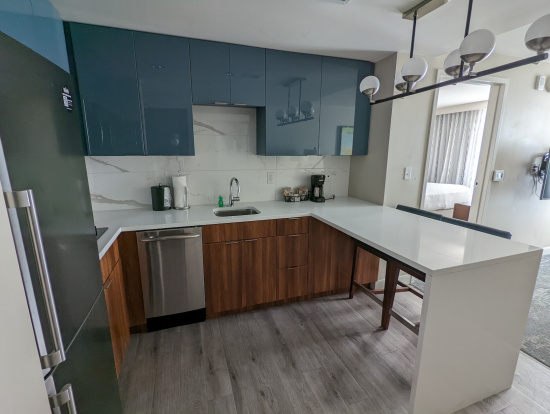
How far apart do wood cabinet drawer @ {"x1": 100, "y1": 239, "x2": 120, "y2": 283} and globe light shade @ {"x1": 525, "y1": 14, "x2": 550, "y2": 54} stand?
220 cm

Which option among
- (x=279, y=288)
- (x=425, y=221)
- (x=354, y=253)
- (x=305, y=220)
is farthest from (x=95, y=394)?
(x=425, y=221)

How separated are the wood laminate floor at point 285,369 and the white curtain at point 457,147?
474 centimetres

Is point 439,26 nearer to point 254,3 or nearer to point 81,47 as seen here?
point 254,3

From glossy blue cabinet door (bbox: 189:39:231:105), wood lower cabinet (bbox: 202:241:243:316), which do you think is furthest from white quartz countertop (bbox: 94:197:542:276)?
glossy blue cabinet door (bbox: 189:39:231:105)

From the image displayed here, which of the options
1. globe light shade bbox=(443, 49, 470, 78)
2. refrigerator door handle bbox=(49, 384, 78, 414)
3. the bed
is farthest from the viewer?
the bed

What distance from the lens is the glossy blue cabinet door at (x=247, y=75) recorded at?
7.13ft

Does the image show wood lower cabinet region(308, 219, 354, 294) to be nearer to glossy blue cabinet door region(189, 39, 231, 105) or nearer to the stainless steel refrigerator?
glossy blue cabinet door region(189, 39, 231, 105)

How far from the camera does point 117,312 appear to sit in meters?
1.70

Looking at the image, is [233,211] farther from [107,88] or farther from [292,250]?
[107,88]

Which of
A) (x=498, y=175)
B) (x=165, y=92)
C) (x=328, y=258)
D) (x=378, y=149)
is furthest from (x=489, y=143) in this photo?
(x=165, y=92)

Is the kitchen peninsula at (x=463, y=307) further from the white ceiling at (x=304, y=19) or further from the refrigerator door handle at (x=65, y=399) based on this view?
the white ceiling at (x=304, y=19)

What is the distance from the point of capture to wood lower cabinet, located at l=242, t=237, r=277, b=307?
7.36 feet

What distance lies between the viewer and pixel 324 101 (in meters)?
2.48

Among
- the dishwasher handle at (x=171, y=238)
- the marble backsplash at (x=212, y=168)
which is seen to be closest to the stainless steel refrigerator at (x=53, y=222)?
the dishwasher handle at (x=171, y=238)
